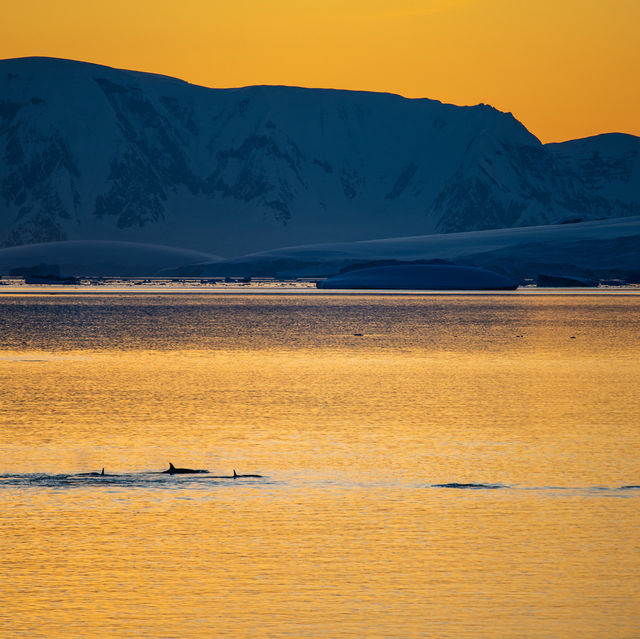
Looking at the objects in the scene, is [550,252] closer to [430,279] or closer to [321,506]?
[430,279]

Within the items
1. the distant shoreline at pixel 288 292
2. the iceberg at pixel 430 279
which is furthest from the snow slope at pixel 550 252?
the iceberg at pixel 430 279

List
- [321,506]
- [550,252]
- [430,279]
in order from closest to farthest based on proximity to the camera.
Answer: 1. [321,506]
2. [430,279]
3. [550,252]

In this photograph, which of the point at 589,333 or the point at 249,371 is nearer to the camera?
the point at 249,371

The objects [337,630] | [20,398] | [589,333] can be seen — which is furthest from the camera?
[589,333]

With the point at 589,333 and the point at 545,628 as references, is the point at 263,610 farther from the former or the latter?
the point at 589,333

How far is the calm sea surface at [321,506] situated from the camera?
31.3 ft

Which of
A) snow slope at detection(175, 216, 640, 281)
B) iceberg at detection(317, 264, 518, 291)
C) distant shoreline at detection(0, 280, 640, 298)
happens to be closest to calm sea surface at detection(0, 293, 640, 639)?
distant shoreline at detection(0, 280, 640, 298)

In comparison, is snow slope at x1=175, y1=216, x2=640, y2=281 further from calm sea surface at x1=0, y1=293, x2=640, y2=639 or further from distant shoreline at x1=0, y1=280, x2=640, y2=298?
calm sea surface at x1=0, y1=293, x2=640, y2=639

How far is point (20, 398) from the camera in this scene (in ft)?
81.2

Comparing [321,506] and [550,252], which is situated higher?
[550,252]

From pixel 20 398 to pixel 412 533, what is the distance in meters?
14.3

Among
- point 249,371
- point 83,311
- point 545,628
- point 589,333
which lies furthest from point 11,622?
point 83,311

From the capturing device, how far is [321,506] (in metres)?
13.5

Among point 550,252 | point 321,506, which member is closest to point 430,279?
point 550,252
